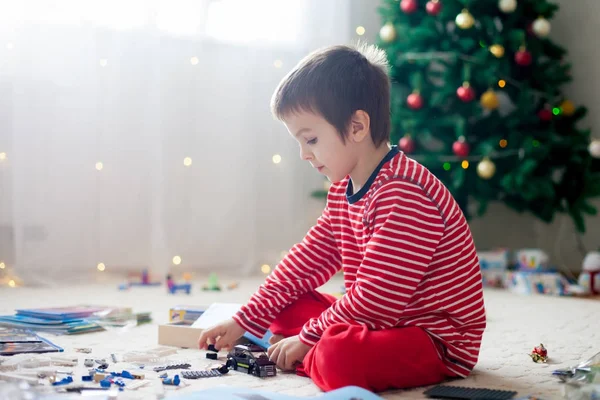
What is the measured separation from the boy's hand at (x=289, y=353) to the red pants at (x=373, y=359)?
0.03 metres

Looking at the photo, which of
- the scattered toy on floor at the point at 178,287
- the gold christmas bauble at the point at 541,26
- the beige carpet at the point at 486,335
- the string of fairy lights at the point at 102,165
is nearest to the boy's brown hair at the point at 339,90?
the beige carpet at the point at 486,335

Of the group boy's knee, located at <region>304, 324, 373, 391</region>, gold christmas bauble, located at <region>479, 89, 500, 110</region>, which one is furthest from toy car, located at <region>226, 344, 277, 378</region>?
gold christmas bauble, located at <region>479, 89, 500, 110</region>

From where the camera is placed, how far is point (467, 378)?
4.09ft

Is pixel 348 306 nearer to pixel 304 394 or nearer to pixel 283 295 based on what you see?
pixel 304 394

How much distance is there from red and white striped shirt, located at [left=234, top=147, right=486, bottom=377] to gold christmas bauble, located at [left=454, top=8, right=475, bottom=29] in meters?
1.39

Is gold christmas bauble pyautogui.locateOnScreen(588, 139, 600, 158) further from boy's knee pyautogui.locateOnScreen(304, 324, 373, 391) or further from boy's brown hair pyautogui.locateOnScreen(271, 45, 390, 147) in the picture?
boy's knee pyautogui.locateOnScreen(304, 324, 373, 391)

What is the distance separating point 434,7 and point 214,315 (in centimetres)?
155

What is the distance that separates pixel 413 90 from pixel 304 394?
1.76 m

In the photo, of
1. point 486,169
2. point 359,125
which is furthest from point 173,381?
point 486,169

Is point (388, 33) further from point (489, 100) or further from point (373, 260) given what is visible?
point (373, 260)

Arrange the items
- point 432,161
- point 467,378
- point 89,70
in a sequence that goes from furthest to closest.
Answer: point 432,161, point 89,70, point 467,378

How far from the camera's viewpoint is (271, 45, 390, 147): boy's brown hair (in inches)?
50.8

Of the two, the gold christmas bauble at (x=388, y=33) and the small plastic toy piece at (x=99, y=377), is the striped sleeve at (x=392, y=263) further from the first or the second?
the gold christmas bauble at (x=388, y=33)

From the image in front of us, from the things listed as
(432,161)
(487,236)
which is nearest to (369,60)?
(432,161)
